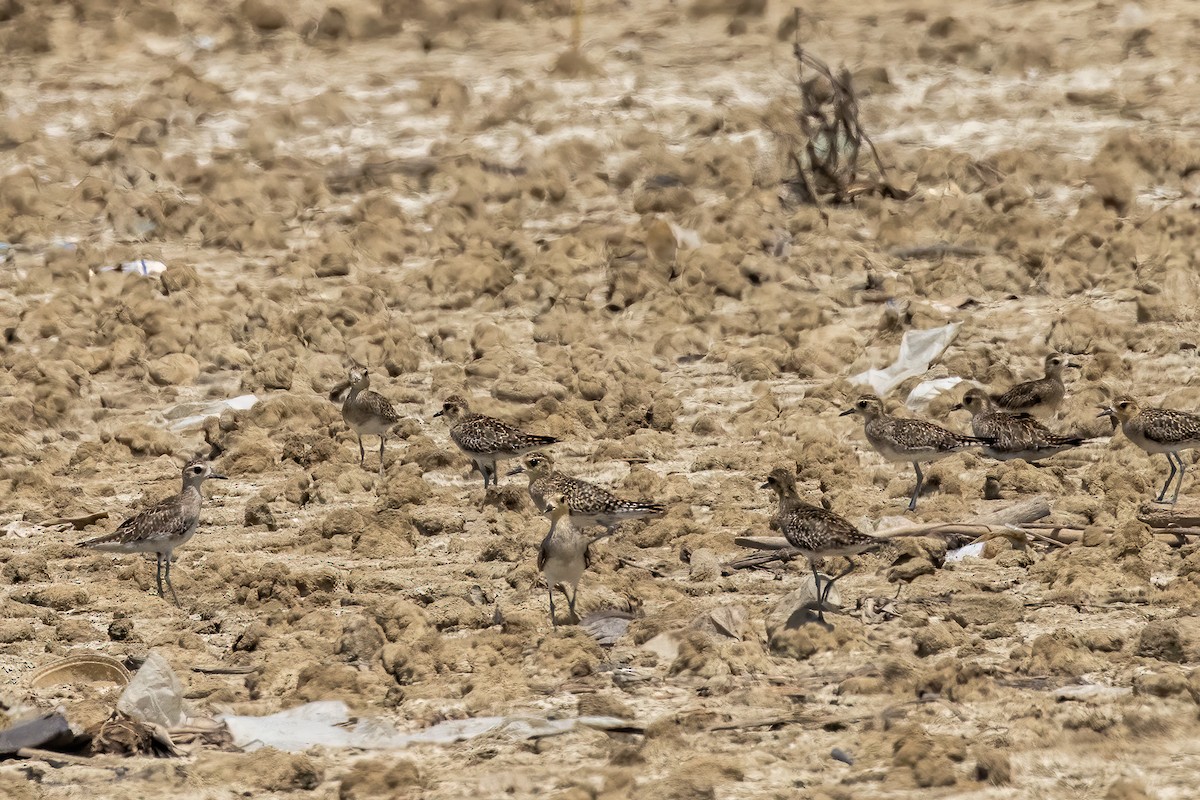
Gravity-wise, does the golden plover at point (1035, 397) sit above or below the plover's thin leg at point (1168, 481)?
above

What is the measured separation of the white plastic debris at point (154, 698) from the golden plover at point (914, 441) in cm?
458

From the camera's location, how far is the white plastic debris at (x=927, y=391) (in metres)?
13.2

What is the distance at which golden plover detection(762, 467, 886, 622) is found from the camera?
31.7 ft

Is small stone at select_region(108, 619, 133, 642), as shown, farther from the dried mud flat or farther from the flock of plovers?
the flock of plovers

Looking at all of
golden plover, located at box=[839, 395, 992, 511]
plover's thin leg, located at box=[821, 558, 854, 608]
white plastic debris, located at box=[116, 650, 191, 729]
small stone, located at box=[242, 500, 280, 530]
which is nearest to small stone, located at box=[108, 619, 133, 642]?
white plastic debris, located at box=[116, 650, 191, 729]

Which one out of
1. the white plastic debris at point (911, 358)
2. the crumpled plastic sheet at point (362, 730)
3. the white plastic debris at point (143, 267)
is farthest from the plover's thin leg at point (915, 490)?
the white plastic debris at point (143, 267)

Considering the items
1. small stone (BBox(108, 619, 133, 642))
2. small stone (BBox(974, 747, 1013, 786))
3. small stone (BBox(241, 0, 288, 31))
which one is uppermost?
small stone (BBox(241, 0, 288, 31))

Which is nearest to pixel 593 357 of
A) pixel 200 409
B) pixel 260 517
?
pixel 200 409

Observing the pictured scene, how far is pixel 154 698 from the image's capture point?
859 centimetres

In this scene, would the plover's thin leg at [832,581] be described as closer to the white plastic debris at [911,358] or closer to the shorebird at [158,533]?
the shorebird at [158,533]

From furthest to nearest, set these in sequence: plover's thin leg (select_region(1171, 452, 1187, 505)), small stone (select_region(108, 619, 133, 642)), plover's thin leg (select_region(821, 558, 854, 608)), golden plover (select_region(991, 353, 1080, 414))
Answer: golden plover (select_region(991, 353, 1080, 414))
plover's thin leg (select_region(1171, 452, 1187, 505))
small stone (select_region(108, 619, 133, 642))
plover's thin leg (select_region(821, 558, 854, 608))

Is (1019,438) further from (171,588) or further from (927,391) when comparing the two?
(171,588)

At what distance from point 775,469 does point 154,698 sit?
4068mm

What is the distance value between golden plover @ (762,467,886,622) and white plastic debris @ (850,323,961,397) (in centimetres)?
354
